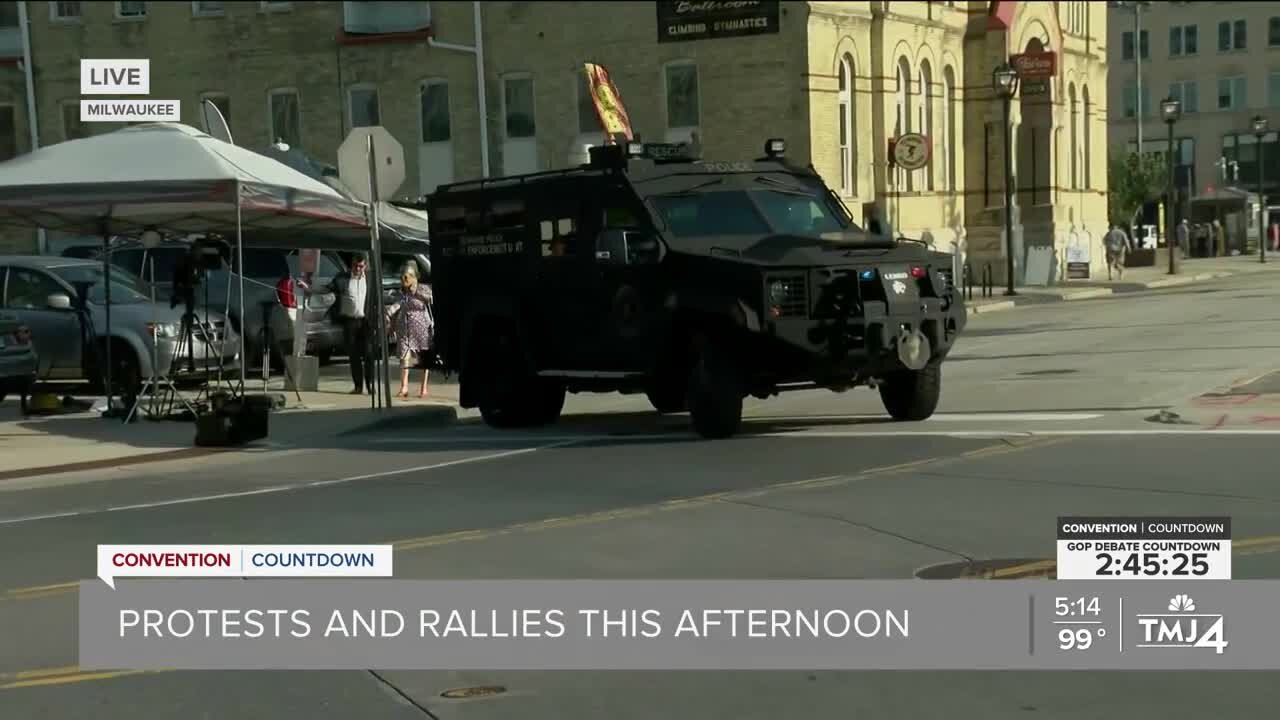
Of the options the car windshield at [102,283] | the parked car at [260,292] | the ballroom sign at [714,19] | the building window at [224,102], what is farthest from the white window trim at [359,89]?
the car windshield at [102,283]

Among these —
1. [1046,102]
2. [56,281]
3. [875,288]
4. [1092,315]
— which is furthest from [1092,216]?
[875,288]

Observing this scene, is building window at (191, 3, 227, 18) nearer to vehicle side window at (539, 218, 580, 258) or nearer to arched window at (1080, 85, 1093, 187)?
arched window at (1080, 85, 1093, 187)

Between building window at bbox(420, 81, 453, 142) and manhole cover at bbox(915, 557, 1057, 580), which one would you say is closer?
manhole cover at bbox(915, 557, 1057, 580)

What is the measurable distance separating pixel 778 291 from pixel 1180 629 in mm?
8605

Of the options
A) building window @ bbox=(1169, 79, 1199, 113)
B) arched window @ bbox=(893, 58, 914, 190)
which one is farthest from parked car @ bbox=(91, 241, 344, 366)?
building window @ bbox=(1169, 79, 1199, 113)

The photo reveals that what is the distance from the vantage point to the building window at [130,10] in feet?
164

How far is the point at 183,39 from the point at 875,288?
123ft

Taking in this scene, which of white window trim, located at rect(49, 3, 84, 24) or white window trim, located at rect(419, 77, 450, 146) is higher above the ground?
white window trim, located at rect(49, 3, 84, 24)

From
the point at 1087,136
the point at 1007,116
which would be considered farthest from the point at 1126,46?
the point at 1007,116

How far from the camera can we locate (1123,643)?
7391mm

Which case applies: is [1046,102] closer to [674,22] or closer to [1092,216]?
[1092,216]

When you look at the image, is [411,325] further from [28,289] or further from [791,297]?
[791,297]

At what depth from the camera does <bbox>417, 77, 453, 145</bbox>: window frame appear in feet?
160

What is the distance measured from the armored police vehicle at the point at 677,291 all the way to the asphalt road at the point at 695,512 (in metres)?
0.54
